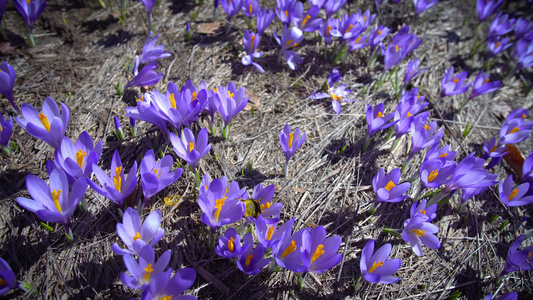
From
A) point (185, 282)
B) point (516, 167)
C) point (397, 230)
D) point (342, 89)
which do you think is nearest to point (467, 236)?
point (397, 230)

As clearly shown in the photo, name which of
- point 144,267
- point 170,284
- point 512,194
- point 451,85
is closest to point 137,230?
point 144,267

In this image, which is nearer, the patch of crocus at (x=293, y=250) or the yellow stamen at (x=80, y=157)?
the patch of crocus at (x=293, y=250)

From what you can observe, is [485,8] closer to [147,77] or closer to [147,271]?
[147,77]

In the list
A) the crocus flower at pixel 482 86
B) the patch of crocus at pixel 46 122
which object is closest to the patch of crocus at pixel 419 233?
the crocus flower at pixel 482 86

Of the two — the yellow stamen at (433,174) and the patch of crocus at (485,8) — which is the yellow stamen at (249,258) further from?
the patch of crocus at (485,8)

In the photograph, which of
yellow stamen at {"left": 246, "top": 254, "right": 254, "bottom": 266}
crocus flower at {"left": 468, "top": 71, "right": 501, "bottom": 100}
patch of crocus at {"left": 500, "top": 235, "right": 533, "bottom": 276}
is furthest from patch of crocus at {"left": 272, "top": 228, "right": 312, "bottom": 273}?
crocus flower at {"left": 468, "top": 71, "right": 501, "bottom": 100}

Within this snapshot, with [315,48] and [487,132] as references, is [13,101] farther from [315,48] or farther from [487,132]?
[487,132]
